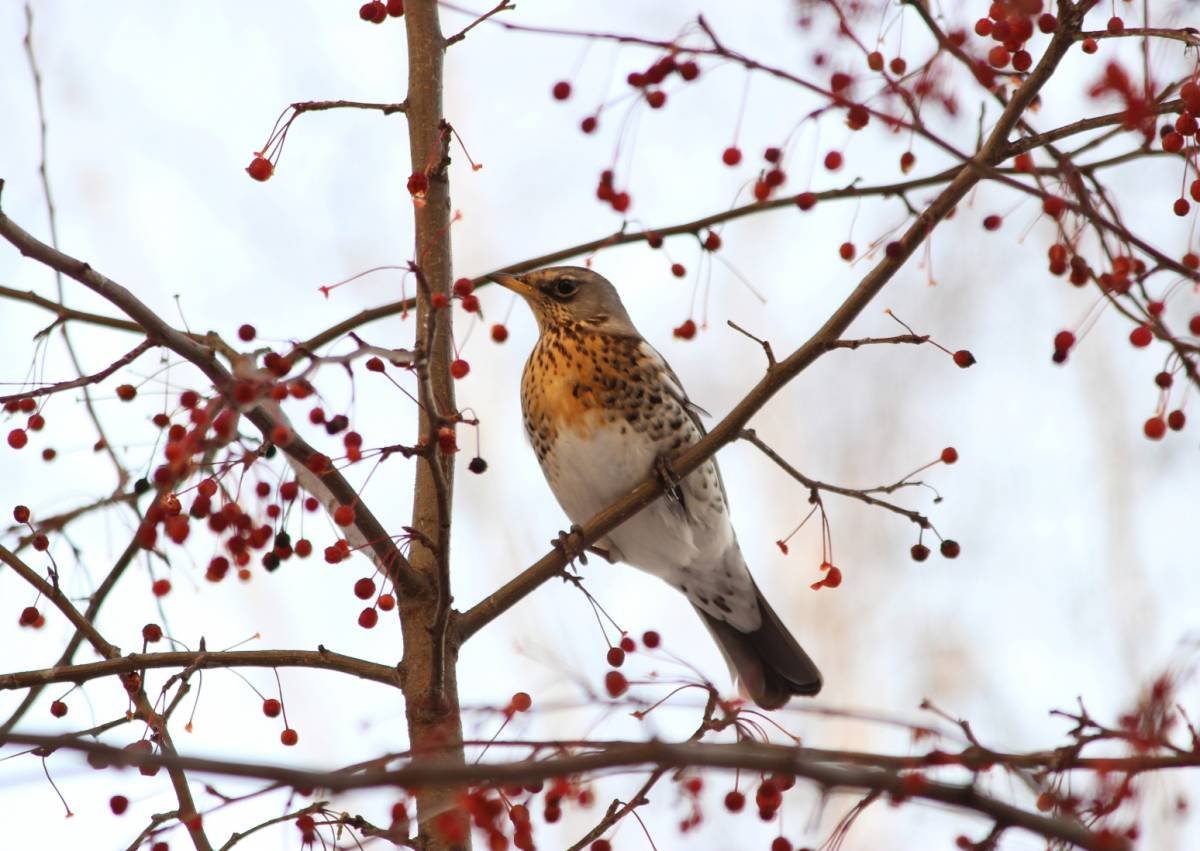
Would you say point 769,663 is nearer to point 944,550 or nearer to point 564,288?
point 564,288

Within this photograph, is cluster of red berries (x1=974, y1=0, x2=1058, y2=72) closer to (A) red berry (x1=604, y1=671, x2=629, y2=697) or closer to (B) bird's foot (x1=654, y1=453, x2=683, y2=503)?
(B) bird's foot (x1=654, y1=453, x2=683, y2=503)

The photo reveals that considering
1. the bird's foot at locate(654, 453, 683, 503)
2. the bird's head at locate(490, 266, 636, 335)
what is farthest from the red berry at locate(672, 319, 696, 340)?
the bird's head at locate(490, 266, 636, 335)

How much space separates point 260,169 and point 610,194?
730 millimetres

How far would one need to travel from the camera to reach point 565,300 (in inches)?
174

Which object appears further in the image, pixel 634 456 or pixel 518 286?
pixel 518 286

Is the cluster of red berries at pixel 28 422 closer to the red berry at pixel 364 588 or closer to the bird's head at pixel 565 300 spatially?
the red berry at pixel 364 588

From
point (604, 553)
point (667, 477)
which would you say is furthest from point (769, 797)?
point (604, 553)

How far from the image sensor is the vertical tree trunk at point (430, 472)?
8.06 feet

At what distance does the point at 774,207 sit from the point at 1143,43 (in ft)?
3.03

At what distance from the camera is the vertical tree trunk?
96.7 inches

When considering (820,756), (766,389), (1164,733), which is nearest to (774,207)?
(766,389)

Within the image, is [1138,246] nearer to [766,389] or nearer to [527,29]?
[766,389]

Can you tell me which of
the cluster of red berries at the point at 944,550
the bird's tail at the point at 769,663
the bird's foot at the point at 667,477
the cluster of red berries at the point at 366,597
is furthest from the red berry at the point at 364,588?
the bird's tail at the point at 769,663

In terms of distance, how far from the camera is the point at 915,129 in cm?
201
